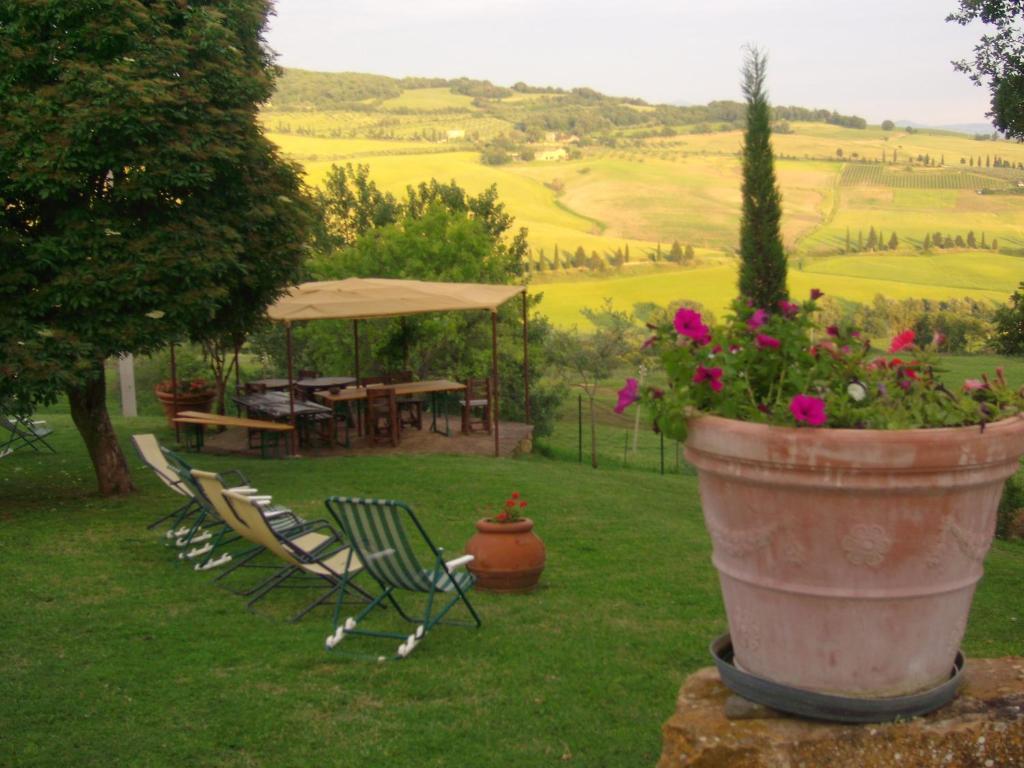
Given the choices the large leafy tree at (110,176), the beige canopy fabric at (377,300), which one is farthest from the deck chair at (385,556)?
the beige canopy fabric at (377,300)

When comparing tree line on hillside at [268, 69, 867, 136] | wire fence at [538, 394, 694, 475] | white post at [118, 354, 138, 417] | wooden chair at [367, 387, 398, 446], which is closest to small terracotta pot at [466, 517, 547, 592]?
wooden chair at [367, 387, 398, 446]

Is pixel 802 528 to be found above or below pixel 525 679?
above

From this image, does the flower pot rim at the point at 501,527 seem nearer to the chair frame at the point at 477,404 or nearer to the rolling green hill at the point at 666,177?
the chair frame at the point at 477,404

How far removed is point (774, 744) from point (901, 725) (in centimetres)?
32

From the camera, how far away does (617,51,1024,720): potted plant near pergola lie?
8.38 feet

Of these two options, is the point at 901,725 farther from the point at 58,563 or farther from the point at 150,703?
the point at 58,563

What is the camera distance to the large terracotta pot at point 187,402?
1585cm

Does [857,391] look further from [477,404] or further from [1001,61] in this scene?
[477,404]

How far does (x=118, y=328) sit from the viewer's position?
8930 mm

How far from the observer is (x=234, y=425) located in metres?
13.6

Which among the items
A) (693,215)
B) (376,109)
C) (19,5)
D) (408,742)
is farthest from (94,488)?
(376,109)

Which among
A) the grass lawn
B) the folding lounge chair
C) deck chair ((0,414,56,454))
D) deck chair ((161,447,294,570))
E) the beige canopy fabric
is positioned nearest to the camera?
the grass lawn

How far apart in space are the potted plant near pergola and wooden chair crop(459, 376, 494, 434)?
1293 centimetres

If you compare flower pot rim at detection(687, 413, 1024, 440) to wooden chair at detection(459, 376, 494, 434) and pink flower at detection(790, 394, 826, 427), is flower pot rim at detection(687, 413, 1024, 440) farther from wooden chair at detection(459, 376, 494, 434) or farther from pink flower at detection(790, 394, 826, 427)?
wooden chair at detection(459, 376, 494, 434)
